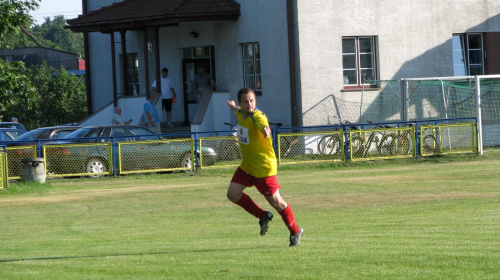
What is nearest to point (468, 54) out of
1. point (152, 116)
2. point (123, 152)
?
point (152, 116)

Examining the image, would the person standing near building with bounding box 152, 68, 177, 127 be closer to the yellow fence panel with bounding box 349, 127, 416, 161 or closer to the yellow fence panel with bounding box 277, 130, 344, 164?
the yellow fence panel with bounding box 277, 130, 344, 164

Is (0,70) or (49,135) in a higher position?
(0,70)

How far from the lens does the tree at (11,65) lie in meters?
21.2

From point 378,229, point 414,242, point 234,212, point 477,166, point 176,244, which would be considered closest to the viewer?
point 414,242

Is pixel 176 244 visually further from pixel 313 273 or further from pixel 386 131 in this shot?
pixel 386 131

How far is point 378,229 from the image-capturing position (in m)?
12.0

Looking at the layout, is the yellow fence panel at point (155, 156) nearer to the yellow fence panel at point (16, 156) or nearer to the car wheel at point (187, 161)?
the car wheel at point (187, 161)

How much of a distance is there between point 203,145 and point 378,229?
13.8 meters

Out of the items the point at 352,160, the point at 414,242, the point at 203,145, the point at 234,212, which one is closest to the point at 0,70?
the point at 203,145

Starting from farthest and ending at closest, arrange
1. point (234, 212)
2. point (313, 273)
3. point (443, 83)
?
point (443, 83), point (234, 212), point (313, 273)

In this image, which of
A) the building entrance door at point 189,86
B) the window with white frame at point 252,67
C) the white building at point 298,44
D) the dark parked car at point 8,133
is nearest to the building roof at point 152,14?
the white building at point 298,44

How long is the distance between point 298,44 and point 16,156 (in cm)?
1084

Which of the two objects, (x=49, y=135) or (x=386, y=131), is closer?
(x=49, y=135)

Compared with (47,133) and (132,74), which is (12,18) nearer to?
(47,133)
